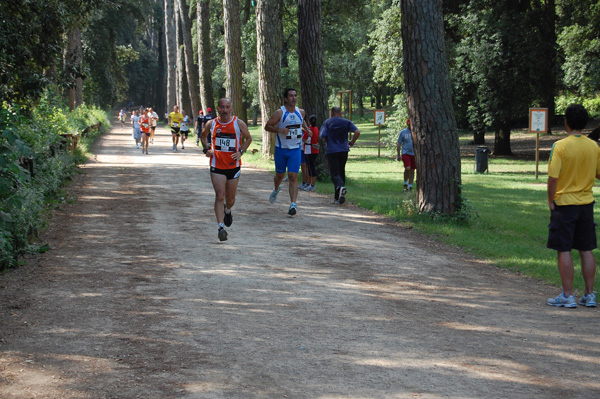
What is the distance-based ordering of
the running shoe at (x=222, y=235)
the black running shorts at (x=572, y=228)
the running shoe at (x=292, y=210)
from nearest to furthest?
the black running shorts at (x=572, y=228) < the running shoe at (x=222, y=235) < the running shoe at (x=292, y=210)

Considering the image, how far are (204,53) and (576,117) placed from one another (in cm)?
3780

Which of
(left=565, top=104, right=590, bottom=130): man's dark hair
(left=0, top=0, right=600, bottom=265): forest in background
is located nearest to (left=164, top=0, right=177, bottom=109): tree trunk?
(left=0, top=0, right=600, bottom=265): forest in background

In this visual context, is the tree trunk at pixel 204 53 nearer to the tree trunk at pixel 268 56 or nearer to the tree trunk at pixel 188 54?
the tree trunk at pixel 188 54

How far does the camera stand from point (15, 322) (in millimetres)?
6234

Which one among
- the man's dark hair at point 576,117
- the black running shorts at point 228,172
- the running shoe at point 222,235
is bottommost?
the running shoe at point 222,235

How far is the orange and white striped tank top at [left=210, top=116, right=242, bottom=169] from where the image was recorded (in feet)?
34.1

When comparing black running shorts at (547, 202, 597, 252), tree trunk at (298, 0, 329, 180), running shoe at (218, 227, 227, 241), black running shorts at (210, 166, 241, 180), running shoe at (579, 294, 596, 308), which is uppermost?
tree trunk at (298, 0, 329, 180)

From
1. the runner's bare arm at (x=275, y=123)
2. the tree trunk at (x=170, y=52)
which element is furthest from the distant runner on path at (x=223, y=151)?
the tree trunk at (x=170, y=52)

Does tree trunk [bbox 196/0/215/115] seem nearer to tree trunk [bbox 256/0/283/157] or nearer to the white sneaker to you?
tree trunk [bbox 256/0/283/157]

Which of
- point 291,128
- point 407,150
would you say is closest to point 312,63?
point 407,150

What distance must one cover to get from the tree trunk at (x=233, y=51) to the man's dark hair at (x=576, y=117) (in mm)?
23947

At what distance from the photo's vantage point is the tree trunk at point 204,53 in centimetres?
4131

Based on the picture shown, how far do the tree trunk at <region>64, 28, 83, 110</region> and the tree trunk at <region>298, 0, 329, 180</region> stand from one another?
6.14m

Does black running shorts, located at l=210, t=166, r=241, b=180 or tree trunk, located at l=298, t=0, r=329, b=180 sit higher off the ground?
tree trunk, located at l=298, t=0, r=329, b=180
